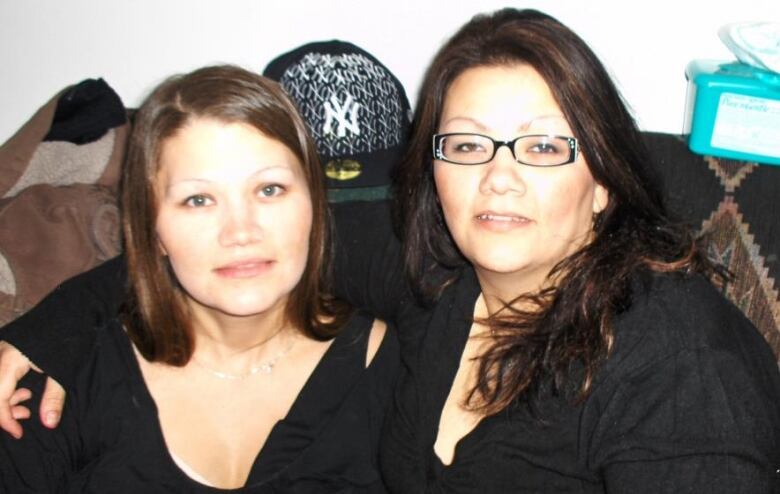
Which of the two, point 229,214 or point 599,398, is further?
point 229,214

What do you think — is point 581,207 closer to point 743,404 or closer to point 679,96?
point 743,404

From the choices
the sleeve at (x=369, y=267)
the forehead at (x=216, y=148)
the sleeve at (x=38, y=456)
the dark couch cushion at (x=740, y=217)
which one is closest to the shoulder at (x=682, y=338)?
the dark couch cushion at (x=740, y=217)

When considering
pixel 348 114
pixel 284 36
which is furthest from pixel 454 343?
pixel 284 36

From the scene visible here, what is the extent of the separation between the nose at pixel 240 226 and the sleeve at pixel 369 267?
0.28 meters

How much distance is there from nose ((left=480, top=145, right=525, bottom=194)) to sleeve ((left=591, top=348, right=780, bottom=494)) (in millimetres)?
305

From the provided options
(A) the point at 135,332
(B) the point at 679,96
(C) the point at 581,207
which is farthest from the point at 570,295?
(B) the point at 679,96

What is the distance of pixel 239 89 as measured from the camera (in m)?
1.25

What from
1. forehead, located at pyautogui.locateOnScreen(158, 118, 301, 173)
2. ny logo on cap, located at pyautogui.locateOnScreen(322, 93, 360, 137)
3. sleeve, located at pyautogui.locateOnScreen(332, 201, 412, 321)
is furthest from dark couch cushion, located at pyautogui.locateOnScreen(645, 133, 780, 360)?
forehead, located at pyautogui.locateOnScreen(158, 118, 301, 173)

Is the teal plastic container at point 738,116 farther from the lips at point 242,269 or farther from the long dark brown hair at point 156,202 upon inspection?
the lips at point 242,269

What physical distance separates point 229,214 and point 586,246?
557 mm

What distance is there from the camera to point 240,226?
120 centimetres

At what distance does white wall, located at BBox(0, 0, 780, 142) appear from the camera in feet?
5.74

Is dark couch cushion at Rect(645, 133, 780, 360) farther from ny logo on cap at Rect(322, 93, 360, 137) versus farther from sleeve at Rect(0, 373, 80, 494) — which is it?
sleeve at Rect(0, 373, 80, 494)

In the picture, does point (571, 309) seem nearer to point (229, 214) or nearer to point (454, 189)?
point (454, 189)
